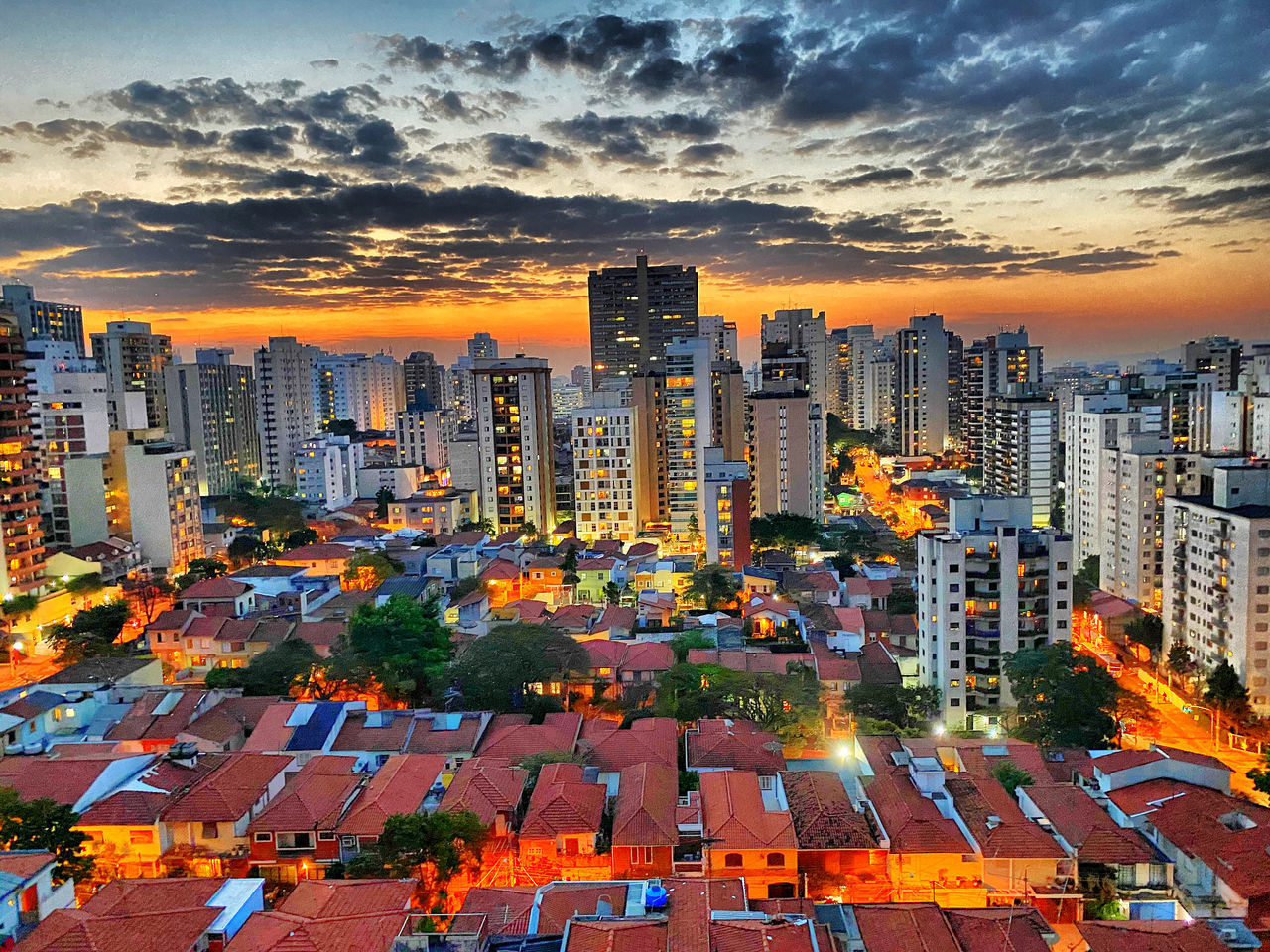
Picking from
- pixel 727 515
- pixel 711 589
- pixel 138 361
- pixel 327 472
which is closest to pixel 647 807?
pixel 711 589

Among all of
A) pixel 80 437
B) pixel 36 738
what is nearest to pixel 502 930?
pixel 36 738

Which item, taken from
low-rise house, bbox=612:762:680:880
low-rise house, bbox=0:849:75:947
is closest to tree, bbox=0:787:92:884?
low-rise house, bbox=0:849:75:947

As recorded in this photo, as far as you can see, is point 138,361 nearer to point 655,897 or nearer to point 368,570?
point 368,570

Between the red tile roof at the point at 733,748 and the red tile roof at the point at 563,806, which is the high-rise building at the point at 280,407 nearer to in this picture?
the red tile roof at the point at 733,748

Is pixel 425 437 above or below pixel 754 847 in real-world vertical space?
above

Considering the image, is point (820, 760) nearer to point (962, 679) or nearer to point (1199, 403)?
point (962, 679)

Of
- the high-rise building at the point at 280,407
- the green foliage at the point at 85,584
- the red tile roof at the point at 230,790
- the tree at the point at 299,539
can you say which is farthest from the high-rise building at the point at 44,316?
the red tile roof at the point at 230,790
